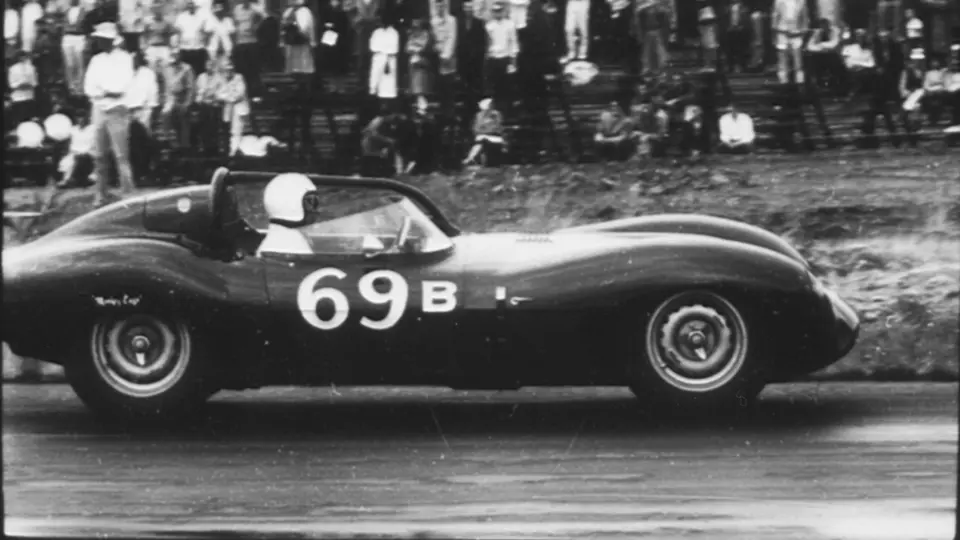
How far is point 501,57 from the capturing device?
5562 mm

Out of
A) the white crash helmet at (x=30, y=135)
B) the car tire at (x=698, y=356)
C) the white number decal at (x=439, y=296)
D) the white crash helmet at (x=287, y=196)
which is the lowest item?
the car tire at (x=698, y=356)

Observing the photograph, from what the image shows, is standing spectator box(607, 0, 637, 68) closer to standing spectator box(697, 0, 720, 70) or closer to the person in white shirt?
standing spectator box(697, 0, 720, 70)

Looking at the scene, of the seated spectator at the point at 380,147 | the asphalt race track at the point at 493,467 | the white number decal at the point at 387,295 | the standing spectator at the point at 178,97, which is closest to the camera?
the asphalt race track at the point at 493,467

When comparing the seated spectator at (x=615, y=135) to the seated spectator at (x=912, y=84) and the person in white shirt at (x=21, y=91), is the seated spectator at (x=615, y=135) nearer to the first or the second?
the seated spectator at (x=912, y=84)

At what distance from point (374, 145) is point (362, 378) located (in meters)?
0.91

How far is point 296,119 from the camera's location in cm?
554

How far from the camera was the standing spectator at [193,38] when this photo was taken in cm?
564

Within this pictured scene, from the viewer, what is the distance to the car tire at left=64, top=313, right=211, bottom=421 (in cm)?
546

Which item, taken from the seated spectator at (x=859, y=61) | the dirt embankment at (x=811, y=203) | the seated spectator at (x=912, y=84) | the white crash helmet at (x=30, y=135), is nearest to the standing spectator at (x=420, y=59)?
the dirt embankment at (x=811, y=203)

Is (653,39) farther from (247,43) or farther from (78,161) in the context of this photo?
(78,161)

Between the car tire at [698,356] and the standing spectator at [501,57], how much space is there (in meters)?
1.01

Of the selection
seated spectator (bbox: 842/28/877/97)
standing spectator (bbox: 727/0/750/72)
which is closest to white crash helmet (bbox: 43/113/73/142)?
standing spectator (bbox: 727/0/750/72)

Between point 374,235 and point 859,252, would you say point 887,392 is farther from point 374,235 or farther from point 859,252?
point 374,235

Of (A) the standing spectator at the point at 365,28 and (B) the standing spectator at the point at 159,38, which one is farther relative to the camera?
(B) the standing spectator at the point at 159,38
